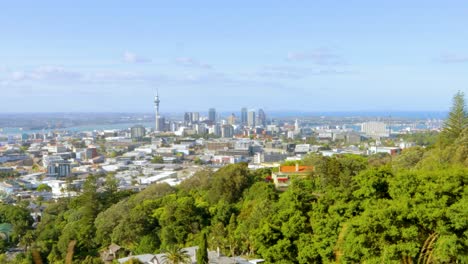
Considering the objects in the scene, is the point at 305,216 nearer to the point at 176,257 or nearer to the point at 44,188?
the point at 176,257

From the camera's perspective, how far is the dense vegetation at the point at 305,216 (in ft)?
17.9

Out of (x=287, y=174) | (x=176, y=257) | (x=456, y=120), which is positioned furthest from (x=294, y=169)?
(x=176, y=257)

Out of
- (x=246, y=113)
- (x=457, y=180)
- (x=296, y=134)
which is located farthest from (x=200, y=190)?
(x=246, y=113)

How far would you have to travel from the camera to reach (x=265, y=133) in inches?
2296

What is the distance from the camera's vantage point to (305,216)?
275 inches

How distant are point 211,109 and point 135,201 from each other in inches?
3050

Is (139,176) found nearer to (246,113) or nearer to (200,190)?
(200,190)

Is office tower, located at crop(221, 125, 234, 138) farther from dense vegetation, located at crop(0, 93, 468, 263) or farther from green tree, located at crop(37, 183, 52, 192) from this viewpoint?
dense vegetation, located at crop(0, 93, 468, 263)

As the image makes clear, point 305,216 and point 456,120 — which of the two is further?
point 456,120

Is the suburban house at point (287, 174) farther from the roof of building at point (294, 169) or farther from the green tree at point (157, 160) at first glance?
the green tree at point (157, 160)

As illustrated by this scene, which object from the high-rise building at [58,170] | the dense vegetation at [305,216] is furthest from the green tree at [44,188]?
the dense vegetation at [305,216]

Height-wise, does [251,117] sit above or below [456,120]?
below

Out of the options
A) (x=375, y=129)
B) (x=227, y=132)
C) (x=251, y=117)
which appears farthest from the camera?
(x=251, y=117)

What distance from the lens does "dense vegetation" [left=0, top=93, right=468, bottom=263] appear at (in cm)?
545
